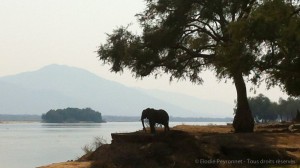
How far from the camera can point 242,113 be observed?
34562 millimetres

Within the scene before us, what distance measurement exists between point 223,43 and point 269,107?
4617 inches

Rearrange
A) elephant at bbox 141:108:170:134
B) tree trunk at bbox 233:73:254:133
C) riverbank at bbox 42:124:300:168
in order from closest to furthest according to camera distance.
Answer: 1. riverbank at bbox 42:124:300:168
2. elephant at bbox 141:108:170:134
3. tree trunk at bbox 233:73:254:133

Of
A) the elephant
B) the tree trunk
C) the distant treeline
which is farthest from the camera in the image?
the distant treeline

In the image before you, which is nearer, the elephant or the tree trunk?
the elephant

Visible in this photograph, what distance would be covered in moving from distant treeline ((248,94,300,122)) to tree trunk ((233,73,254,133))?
358 ft

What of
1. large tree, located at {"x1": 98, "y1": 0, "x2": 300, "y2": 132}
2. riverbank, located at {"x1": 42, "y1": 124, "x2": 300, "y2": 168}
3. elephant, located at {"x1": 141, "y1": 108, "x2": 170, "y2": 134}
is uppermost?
Answer: large tree, located at {"x1": 98, "y1": 0, "x2": 300, "y2": 132}

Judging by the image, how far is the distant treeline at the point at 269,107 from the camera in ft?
465

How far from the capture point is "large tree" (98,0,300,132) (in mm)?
25656

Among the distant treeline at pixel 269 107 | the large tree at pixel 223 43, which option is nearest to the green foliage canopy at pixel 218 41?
the large tree at pixel 223 43

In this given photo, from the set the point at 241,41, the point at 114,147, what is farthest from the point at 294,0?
the point at 114,147

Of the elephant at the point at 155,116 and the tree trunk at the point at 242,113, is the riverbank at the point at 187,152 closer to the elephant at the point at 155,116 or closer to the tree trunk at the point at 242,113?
the elephant at the point at 155,116

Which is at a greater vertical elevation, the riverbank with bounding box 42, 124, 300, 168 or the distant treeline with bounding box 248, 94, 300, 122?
the distant treeline with bounding box 248, 94, 300, 122

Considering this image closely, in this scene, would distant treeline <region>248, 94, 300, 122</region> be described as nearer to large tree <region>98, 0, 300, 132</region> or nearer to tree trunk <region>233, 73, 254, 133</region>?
large tree <region>98, 0, 300, 132</region>

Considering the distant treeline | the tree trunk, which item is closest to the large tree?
the tree trunk
